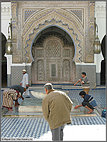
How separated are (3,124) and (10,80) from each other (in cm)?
340

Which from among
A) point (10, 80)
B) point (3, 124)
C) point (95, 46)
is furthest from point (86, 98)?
point (10, 80)

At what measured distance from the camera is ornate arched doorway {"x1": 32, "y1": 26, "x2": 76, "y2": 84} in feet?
22.6

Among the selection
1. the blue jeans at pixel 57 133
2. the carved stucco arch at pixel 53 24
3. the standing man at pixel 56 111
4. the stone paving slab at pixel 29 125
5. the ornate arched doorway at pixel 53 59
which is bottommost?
the stone paving slab at pixel 29 125

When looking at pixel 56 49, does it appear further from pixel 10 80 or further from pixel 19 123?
pixel 19 123

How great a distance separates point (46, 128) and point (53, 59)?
14.3 feet

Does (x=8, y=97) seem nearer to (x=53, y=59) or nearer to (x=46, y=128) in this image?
(x=46, y=128)

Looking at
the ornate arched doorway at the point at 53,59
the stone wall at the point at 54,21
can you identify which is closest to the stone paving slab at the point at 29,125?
the stone wall at the point at 54,21

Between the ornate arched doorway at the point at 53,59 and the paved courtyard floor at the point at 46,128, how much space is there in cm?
365

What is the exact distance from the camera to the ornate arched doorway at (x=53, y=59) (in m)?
6.90

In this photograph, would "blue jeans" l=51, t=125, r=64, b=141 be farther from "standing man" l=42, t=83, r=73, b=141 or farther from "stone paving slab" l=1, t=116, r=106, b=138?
"stone paving slab" l=1, t=116, r=106, b=138

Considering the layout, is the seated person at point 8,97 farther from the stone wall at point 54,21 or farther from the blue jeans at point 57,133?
the stone wall at point 54,21

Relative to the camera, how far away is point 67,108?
1870 mm

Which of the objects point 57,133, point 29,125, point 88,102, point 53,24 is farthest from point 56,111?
point 53,24

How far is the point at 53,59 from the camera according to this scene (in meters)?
6.92
